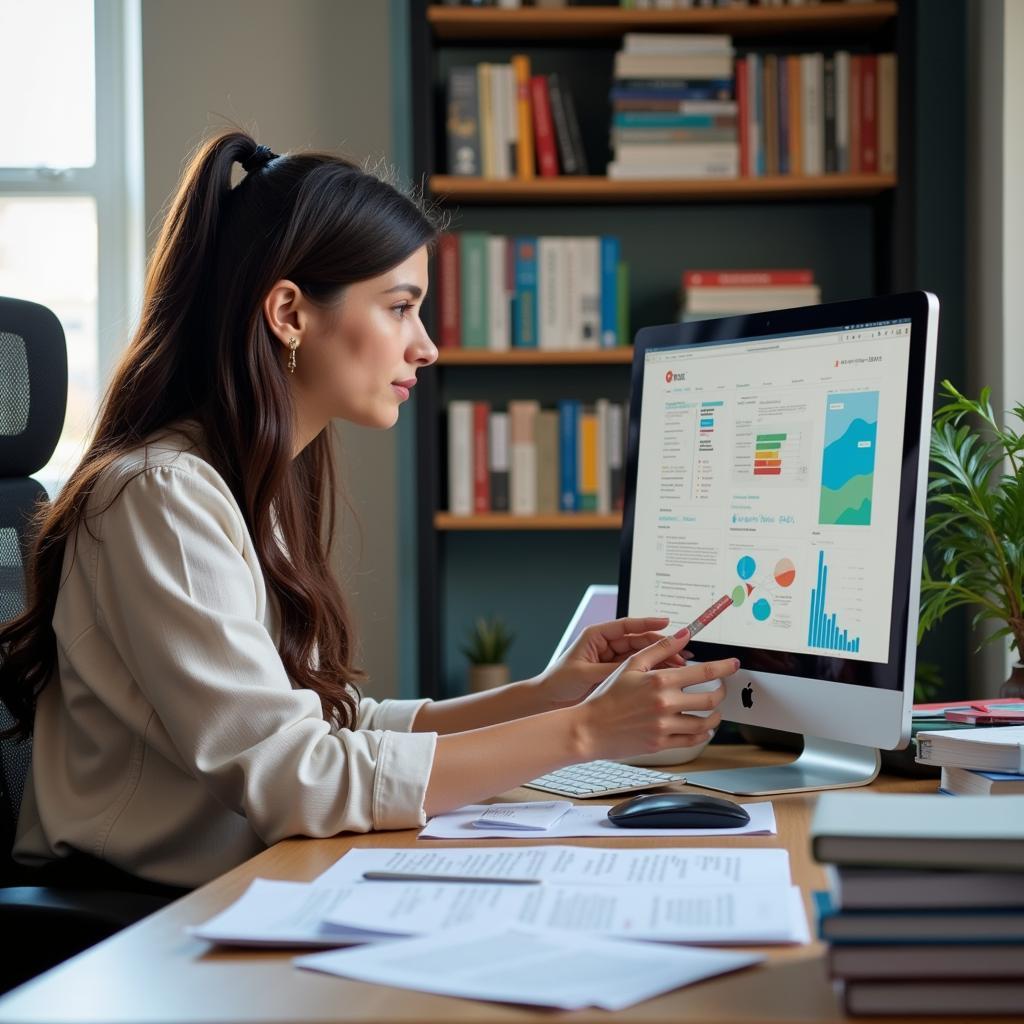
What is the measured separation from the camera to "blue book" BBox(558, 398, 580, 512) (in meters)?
2.71

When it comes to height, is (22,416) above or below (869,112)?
below

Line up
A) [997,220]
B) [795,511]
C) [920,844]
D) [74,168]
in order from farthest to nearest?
[74,168] < [997,220] < [795,511] < [920,844]

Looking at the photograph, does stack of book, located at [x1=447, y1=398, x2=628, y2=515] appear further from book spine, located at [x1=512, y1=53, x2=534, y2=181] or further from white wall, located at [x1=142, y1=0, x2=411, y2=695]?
book spine, located at [x1=512, y1=53, x2=534, y2=181]

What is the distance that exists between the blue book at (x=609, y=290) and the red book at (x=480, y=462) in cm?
31

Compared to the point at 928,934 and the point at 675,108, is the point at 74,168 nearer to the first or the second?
the point at 675,108

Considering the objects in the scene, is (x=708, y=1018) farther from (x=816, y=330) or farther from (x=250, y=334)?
(x=250, y=334)

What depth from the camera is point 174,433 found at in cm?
126

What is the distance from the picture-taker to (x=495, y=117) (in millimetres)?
2672

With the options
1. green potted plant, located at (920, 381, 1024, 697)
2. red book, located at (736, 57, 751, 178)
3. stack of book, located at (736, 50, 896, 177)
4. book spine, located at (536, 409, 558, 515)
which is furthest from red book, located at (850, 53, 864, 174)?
green potted plant, located at (920, 381, 1024, 697)

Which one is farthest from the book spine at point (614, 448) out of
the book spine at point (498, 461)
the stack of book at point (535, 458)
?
the book spine at point (498, 461)

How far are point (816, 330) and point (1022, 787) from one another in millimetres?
457

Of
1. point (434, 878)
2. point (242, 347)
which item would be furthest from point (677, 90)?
point (434, 878)

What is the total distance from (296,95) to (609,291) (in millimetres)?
855

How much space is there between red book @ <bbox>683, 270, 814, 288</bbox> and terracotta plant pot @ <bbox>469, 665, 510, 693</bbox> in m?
0.92
